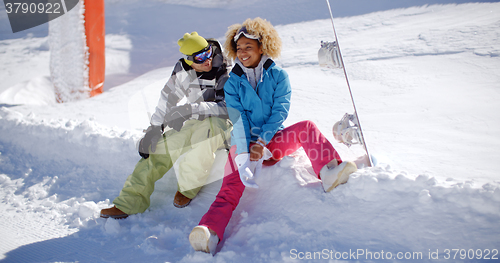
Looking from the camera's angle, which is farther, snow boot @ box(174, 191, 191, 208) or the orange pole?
the orange pole

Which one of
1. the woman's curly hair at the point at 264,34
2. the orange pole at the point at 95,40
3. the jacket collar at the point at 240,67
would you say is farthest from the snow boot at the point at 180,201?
A: the orange pole at the point at 95,40

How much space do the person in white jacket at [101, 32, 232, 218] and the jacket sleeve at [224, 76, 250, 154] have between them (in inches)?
7.1

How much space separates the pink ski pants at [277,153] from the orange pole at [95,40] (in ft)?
14.1

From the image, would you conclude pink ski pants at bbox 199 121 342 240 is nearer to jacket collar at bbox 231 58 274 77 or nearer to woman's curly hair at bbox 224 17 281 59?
jacket collar at bbox 231 58 274 77

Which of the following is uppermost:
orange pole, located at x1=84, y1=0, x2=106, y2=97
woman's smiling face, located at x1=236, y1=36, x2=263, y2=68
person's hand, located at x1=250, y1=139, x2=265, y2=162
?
orange pole, located at x1=84, y1=0, x2=106, y2=97

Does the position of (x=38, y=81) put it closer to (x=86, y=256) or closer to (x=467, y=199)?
(x=86, y=256)

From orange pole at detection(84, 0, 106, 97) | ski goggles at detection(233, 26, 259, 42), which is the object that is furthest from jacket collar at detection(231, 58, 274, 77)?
orange pole at detection(84, 0, 106, 97)

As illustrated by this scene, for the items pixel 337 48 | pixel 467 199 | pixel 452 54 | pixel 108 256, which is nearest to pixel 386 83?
pixel 452 54

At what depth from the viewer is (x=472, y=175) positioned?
1.69 meters

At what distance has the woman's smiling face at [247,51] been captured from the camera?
192 cm

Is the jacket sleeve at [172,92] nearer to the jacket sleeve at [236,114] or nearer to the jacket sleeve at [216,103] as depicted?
the jacket sleeve at [216,103]

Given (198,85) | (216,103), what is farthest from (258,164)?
(198,85)

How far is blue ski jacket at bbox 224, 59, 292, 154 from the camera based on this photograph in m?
1.89

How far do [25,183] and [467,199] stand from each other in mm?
3257
